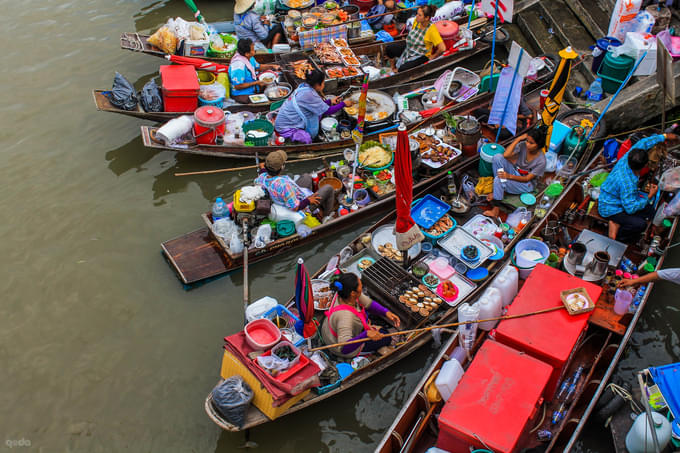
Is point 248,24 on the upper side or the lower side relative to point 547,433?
upper

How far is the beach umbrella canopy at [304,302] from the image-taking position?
5730mm

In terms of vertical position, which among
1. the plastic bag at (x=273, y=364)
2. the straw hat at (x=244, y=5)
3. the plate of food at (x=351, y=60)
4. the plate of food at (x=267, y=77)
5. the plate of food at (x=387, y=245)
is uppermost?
the straw hat at (x=244, y=5)

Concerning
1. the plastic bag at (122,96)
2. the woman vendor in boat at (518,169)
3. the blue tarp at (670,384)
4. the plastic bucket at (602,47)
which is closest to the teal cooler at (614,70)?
the plastic bucket at (602,47)

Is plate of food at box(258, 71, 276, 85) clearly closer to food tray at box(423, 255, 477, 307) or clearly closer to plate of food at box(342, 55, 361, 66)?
plate of food at box(342, 55, 361, 66)

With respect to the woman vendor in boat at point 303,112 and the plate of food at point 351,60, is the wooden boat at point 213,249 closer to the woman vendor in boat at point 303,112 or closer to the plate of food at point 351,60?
the woman vendor in boat at point 303,112

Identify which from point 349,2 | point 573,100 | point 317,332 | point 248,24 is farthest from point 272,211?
point 349,2

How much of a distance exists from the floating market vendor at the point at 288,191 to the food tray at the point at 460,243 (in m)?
1.91

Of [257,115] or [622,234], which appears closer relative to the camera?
[622,234]

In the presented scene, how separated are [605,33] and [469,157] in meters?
5.22

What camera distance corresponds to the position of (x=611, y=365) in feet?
19.5

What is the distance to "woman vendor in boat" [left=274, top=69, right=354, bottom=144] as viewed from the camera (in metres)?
9.03

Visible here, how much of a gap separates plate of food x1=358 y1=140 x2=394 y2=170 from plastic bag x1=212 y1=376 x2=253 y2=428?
456 cm

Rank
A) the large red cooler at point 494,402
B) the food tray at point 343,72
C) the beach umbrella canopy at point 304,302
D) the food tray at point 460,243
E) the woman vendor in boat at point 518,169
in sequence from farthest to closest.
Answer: the food tray at point 343,72
the woman vendor in boat at point 518,169
the food tray at point 460,243
the beach umbrella canopy at point 304,302
the large red cooler at point 494,402

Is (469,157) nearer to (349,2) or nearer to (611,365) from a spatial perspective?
(611,365)
